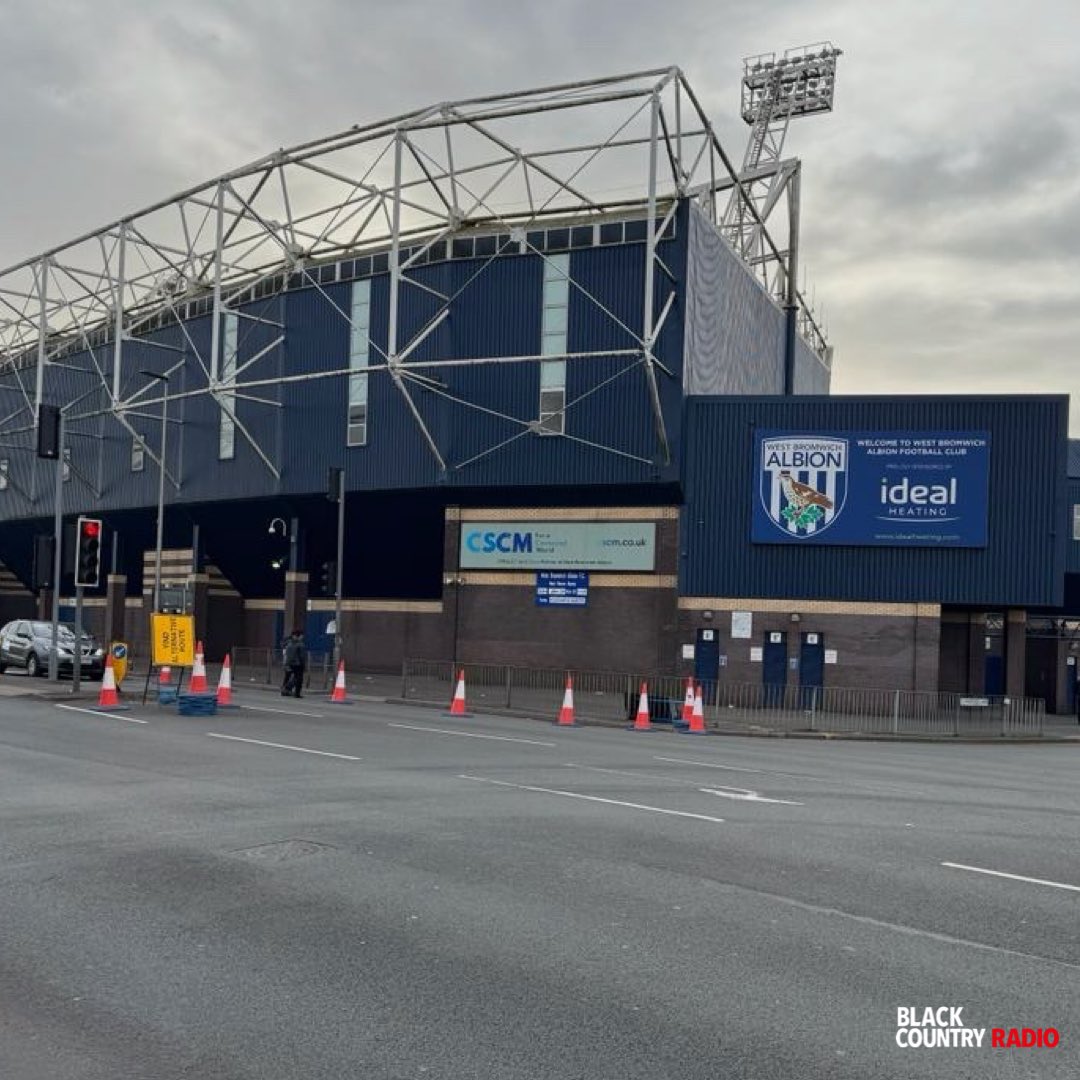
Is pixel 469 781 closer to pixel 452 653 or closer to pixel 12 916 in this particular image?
pixel 12 916

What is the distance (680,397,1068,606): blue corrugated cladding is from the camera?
108 ft

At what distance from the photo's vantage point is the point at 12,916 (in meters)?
7.60

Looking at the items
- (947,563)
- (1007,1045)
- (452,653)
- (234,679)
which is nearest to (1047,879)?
(1007,1045)

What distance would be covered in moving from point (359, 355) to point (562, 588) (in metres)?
10.9

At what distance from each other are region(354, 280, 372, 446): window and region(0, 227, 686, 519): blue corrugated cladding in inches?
11.5

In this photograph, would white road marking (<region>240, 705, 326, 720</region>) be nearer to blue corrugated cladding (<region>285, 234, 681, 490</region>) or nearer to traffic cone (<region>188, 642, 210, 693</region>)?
traffic cone (<region>188, 642, 210, 693</region>)

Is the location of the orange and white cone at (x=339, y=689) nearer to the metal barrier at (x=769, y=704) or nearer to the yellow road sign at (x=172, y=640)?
the metal barrier at (x=769, y=704)

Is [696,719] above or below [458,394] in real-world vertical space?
below

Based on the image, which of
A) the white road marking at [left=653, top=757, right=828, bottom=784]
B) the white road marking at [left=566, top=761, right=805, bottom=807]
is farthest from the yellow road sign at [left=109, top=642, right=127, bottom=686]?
the white road marking at [left=566, top=761, right=805, bottom=807]

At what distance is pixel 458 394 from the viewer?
37.7 meters

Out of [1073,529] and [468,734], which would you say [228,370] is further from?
[1073,529]

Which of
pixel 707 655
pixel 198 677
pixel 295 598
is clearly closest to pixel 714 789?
pixel 198 677

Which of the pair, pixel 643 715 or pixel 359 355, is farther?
pixel 359 355

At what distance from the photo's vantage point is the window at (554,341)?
120 feet
